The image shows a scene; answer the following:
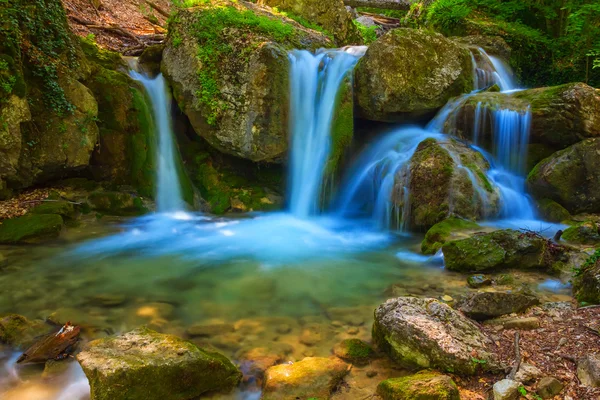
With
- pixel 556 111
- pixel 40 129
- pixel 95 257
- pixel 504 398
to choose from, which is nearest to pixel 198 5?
pixel 40 129

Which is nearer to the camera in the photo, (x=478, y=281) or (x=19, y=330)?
(x=19, y=330)

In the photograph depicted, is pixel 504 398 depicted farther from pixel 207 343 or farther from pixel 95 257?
pixel 95 257

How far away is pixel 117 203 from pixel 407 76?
23.8 ft

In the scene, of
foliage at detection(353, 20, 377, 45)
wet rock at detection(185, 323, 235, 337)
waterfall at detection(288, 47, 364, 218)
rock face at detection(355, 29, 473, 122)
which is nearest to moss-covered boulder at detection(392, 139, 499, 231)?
rock face at detection(355, 29, 473, 122)

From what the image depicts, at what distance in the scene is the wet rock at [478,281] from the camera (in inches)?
195

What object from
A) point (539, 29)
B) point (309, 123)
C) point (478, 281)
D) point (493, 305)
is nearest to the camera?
point (493, 305)

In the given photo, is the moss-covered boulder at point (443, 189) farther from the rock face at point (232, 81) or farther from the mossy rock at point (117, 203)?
the mossy rock at point (117, 203)

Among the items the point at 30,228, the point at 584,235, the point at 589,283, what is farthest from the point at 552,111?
the point at 30,228

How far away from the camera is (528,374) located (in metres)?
2.84

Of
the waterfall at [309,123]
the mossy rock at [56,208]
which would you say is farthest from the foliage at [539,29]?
the mossy rock at [56,208]

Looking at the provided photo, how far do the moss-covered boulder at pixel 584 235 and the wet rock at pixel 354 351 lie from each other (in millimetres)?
4709

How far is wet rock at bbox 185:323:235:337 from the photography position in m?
3.93

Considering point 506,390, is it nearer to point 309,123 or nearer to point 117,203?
point 309,123

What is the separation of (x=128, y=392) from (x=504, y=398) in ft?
8.37
